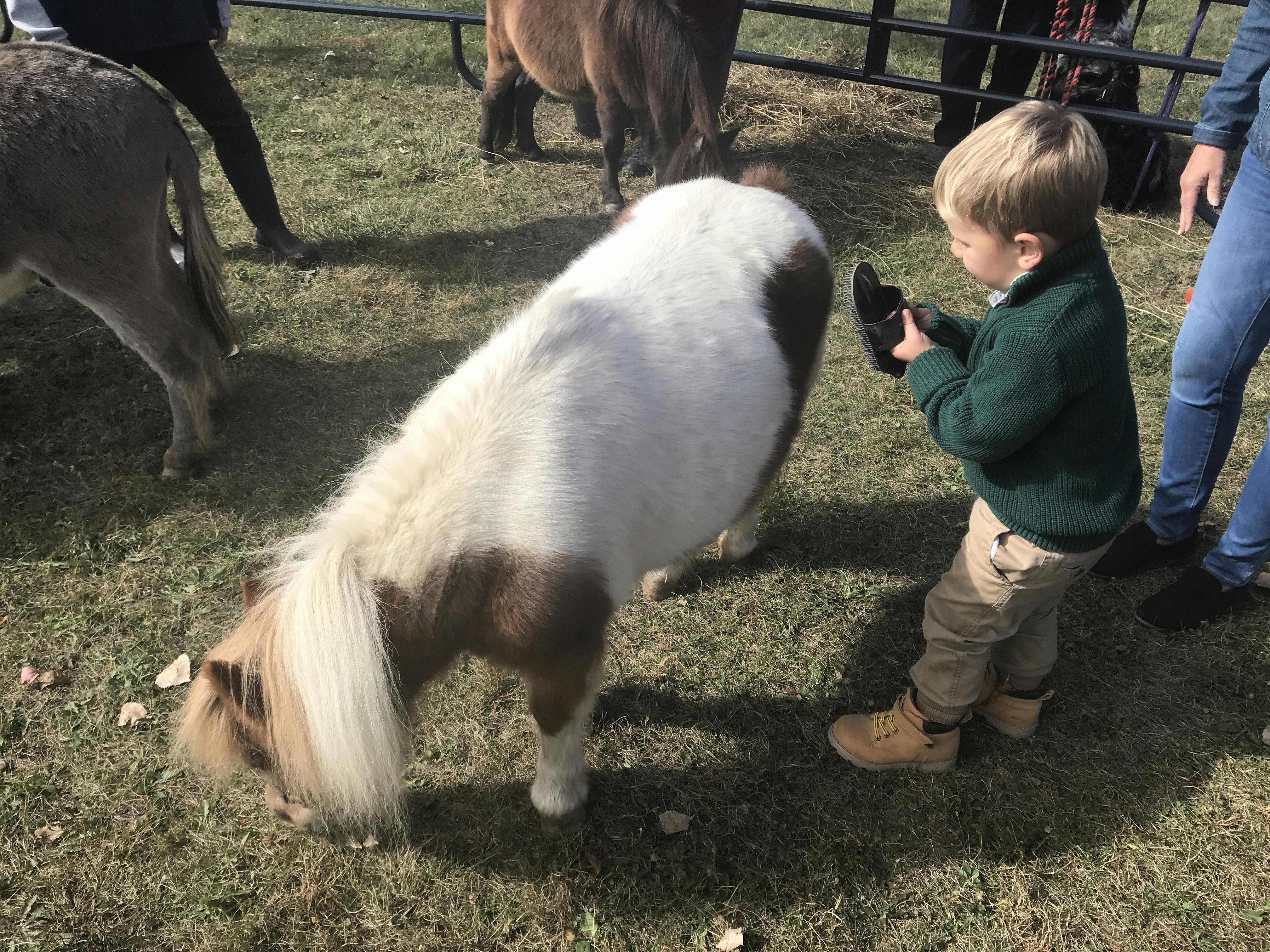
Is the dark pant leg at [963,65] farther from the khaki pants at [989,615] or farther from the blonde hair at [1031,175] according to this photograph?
the khaki pants at [989,615]

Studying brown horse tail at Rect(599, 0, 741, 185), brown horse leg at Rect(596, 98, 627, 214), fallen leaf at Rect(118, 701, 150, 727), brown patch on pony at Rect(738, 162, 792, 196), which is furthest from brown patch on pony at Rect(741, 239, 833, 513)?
brown horse leg at Rect(596, 98, 627, 214)

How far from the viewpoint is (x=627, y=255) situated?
2.22 metres

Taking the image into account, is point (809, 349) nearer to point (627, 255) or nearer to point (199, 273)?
point (627, 255)

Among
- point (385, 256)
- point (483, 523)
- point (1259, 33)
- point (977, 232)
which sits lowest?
point (385, 256)

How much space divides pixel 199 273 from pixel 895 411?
3.18m

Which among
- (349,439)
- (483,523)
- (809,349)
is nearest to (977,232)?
(809,349)

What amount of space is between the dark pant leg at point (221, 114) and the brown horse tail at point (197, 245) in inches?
24.1

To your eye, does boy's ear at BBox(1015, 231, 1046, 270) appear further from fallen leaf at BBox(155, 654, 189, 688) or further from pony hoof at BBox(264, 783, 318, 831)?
fallen leaf at BBox(155, 654, 189, 688)

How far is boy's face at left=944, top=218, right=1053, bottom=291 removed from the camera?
172 centimetres

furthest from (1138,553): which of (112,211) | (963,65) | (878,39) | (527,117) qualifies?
(527,117)

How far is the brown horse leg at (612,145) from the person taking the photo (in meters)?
4.64

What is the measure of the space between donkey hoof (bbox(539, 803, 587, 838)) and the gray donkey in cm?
217

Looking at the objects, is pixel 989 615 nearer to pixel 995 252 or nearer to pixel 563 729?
pixel 995 252

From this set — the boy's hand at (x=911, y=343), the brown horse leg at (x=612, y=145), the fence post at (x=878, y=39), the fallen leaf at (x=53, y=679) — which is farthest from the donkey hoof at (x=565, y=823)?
the fence post at (x=878, y=39)
